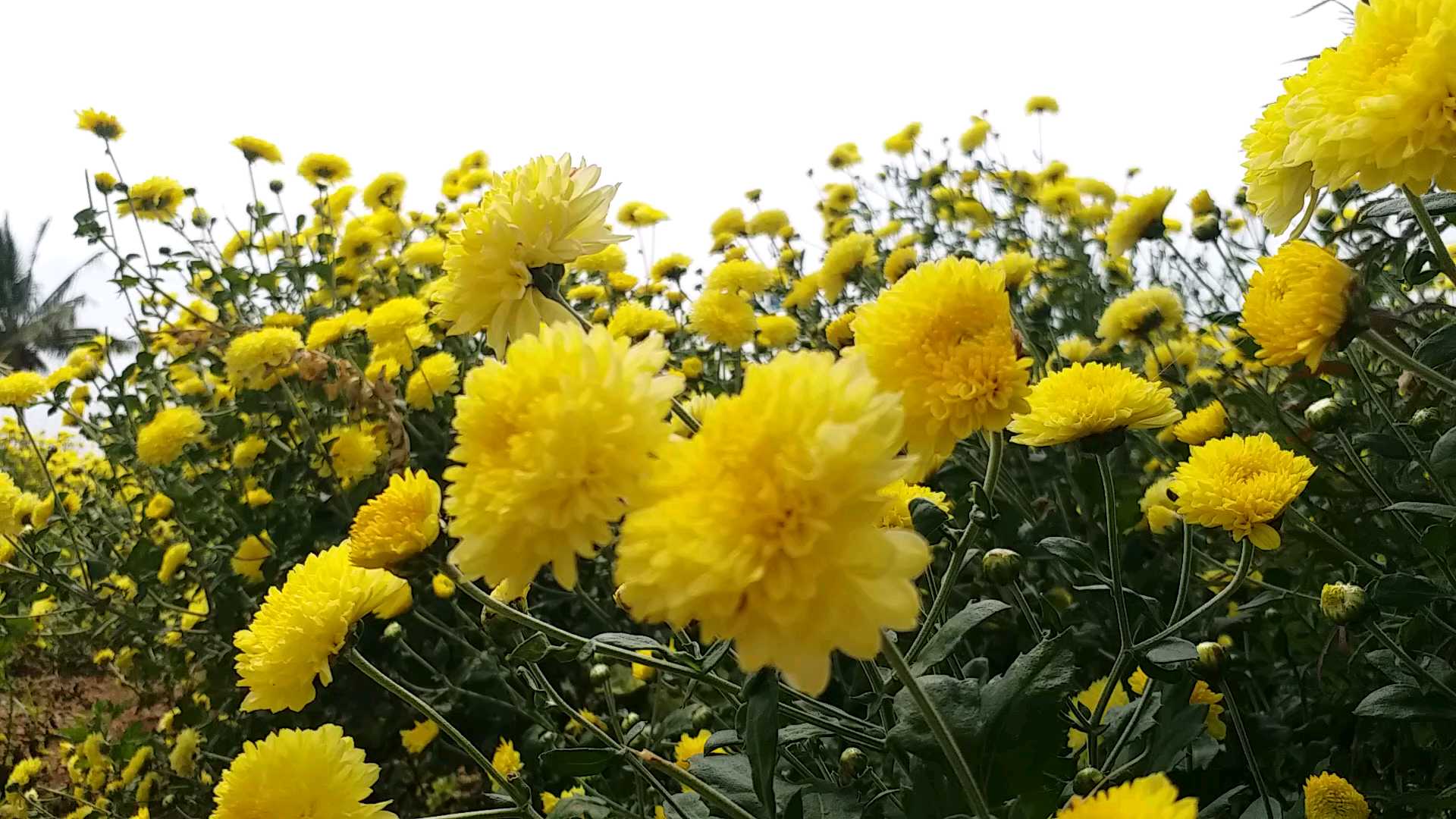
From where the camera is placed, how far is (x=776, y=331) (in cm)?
301

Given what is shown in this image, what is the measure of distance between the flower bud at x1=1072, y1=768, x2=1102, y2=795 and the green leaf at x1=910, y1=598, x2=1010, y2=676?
22 cm

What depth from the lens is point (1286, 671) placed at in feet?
6.07

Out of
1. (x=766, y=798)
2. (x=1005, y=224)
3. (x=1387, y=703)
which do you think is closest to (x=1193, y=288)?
(x=1005, y=224)

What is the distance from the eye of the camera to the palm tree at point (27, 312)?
56.4ft

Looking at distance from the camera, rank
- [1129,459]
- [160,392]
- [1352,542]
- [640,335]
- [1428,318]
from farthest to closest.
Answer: [160,392] → [640,335] → [1129,459] → [1428,318] → [1352,542]

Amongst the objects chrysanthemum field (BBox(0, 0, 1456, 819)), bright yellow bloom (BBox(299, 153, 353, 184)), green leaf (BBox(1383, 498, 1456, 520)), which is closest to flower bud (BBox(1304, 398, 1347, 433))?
chrysanthemum field (BBox(0, 0, 1456, 819))

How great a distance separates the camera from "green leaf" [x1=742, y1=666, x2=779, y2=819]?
2.51 feet

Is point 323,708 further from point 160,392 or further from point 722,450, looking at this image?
point 722,450

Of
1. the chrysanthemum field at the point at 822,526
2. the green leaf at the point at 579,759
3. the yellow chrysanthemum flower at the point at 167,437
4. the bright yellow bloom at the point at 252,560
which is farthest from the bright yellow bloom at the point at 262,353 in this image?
the green leaf at the point at 579,759

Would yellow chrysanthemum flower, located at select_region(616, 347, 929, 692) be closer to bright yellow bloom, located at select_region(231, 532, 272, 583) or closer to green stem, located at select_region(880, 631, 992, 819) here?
green stem, located at select_region(880, 631, 992, 819)

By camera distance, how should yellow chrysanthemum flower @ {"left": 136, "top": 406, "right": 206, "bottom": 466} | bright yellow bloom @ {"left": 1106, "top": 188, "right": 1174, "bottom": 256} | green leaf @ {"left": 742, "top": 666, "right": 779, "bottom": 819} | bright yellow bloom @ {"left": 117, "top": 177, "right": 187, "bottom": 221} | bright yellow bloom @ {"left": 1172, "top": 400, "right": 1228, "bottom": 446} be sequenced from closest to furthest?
green leaf @ {"left": 742, "top": 666, "right": 779, "bottom": 819}, bright yellow bloom @ {"left": 1172, "top": 400, "right": 1228, "bottom": 446}, bright yellow bloom @ {"left": 1106, "top": 188, "right": 1174, "bottom": 256}, yellow chrysanthemum flower @ {"left": 136, "top": 406, "right": 206, "bottom": 466}, bright yellow bloom @ {"left": 117, "top": 177, "right": 187, "bottom": 221}

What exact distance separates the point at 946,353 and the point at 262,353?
8.46ft

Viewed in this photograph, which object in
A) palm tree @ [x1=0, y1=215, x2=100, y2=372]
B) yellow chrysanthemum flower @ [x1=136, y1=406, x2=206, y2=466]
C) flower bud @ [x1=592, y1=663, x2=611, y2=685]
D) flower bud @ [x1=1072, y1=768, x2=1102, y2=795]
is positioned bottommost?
flower bud @ [x1=1072, y1=768, x2=1102, y2=795]

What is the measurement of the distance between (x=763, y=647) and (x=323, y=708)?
2657mm
